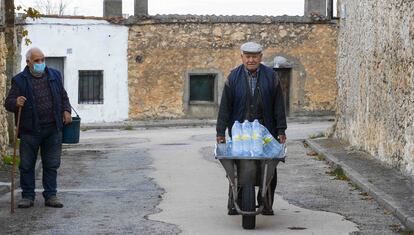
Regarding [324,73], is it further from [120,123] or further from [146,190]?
[146,190]

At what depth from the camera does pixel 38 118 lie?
10836 millimetres

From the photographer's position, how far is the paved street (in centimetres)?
957

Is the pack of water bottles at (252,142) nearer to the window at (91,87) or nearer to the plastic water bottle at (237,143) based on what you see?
the plastic water bottle at (237,143)

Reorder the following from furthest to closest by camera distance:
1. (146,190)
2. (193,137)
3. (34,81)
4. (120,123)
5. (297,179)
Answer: (120,123) < (193,137) < (297,179) < (146,190) < (34,81)

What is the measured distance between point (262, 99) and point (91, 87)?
2595 centimetres

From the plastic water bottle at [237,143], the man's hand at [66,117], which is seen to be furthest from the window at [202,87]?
the plastic water bottle at [237,143]

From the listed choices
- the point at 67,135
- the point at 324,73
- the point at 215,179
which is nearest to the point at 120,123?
the point at 324,73

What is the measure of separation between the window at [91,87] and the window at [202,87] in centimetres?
352

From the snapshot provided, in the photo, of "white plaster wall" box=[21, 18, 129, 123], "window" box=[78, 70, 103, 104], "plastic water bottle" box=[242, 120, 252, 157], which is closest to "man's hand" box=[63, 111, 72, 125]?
"plastic water bottle" box=[242, 120, 252, 157]

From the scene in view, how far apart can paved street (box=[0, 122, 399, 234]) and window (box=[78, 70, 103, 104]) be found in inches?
Result: 660

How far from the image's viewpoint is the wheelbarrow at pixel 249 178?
30.5 feet

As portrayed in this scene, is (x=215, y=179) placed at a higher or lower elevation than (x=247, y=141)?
lower

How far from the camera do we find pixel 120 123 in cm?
3478

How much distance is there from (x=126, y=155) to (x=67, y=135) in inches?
318
